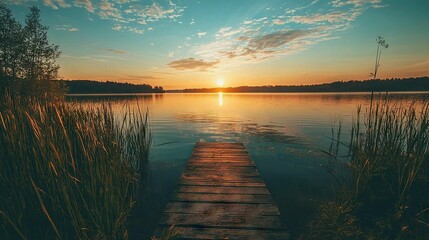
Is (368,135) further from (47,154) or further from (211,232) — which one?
(47,154)

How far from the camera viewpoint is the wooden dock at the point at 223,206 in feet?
Answer: 11.8

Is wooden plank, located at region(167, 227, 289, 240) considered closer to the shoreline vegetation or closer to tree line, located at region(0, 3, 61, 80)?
the shoreline vegetation

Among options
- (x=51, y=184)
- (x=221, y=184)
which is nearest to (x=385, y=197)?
(x=221, y=184)

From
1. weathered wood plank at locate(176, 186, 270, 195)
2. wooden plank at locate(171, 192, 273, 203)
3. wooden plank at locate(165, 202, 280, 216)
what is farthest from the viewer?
weathered wood plank at locate(176, 186, 270, 195)

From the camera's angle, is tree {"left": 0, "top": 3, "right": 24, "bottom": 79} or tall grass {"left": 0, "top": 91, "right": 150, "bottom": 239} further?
tree {"left": 0, "top": 3, "right": 24, "bottom": 79}

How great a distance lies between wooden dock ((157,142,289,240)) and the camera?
3.61 m


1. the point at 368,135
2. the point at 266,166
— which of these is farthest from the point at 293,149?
the point at 368,135

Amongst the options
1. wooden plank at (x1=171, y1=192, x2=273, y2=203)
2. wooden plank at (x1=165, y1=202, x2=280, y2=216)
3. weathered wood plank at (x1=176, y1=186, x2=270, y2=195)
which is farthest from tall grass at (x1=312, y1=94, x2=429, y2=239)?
weathered wood plank at (x1=176, y1=186, x2=270, y2=195)

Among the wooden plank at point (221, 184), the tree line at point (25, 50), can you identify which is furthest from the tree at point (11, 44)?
the wooden plank at point (221, 184)

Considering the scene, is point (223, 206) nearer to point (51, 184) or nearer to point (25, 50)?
point (51, 184)

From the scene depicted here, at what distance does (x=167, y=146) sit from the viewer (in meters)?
12.5

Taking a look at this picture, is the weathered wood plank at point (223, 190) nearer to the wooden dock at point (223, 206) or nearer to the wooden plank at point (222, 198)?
the wooden dock at point (223, 206)

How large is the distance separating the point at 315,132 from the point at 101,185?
15358 mm

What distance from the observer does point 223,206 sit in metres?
Result: 4.41
